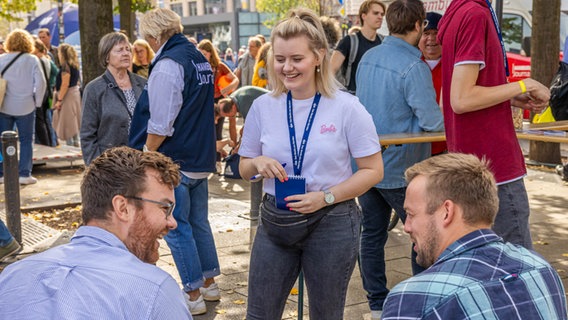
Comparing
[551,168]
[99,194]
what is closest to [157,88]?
[99,194]

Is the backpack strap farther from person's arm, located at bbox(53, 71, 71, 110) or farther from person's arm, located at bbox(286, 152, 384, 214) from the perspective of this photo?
person's arm, located at bbox(53, 71, 71, 110)

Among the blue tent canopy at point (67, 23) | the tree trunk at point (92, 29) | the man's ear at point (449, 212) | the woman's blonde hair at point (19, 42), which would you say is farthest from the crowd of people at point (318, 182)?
the blue tent canopy at point (67, 23)

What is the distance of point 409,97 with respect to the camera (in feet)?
17.1

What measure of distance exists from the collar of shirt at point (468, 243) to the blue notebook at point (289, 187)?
1382mm

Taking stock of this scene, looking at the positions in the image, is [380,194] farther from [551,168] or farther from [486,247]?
[551,168]

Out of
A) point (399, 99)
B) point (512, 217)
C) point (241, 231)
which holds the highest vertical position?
point (399, 99)

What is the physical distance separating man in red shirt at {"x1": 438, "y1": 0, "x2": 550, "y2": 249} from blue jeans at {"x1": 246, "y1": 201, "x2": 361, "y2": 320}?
67 centimetres

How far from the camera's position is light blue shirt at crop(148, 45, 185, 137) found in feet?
18.3

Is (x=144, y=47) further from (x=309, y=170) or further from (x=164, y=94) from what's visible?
(x=309, y=170)

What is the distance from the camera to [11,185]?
825 cm

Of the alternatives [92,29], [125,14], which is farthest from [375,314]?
[125,14]

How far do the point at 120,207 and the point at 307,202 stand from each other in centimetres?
132

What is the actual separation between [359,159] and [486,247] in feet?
5.12

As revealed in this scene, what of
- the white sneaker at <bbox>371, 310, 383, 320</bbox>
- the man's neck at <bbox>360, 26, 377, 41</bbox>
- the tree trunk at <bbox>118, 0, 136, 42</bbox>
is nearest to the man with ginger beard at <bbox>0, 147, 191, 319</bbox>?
the white sneaker at <bbox>371, 310, 383, 320</bbox>
